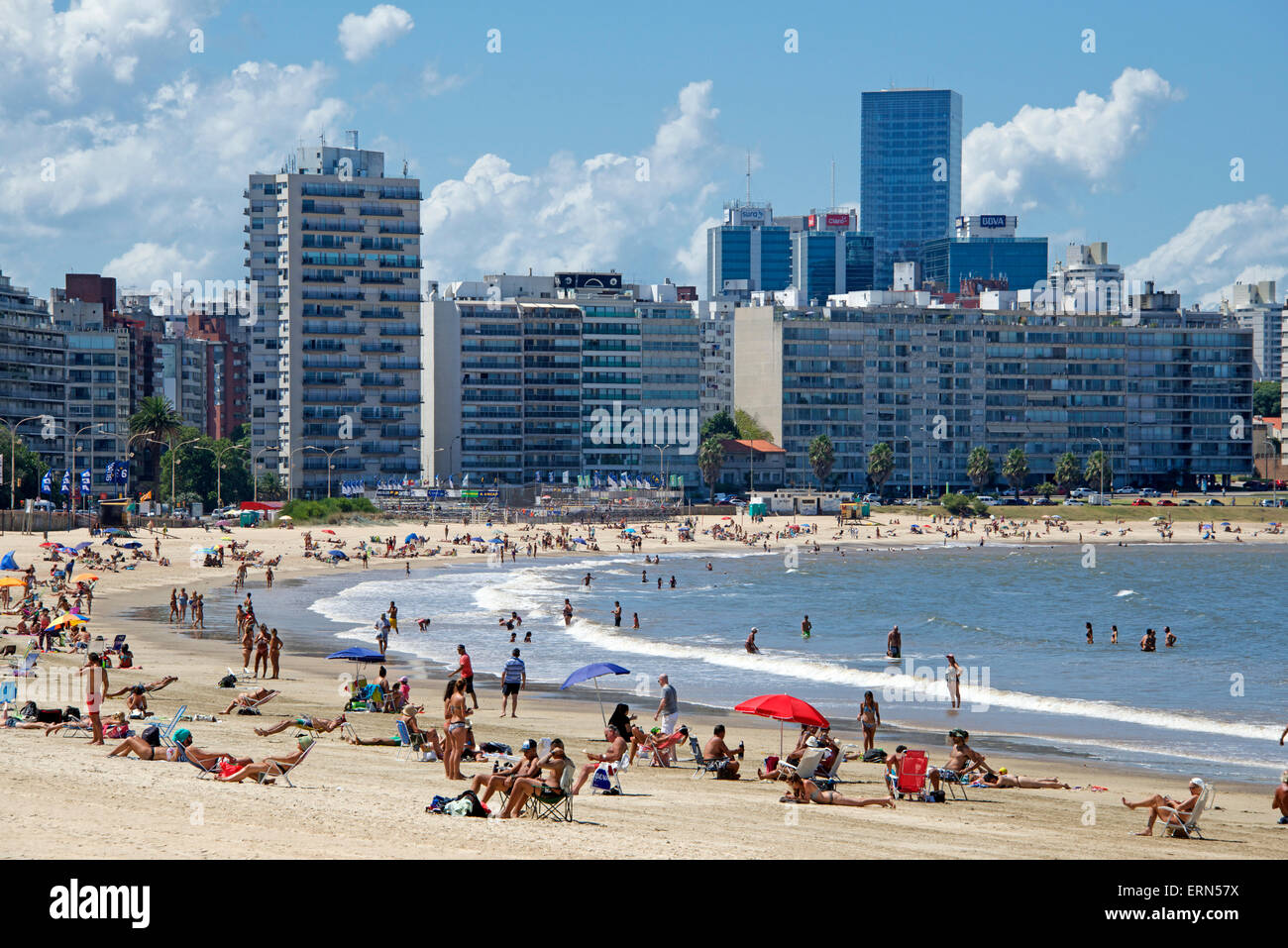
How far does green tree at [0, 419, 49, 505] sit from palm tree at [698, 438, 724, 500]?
2720 inches

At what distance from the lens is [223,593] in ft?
238

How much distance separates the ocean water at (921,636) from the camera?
36.1 meters

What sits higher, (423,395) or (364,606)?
(423,395)

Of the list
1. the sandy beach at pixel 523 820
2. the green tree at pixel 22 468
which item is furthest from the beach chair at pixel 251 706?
the green tree at pixel 22 468

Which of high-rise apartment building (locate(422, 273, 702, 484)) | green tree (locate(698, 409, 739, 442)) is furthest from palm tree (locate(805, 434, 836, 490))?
high-rise apartment building (locate(422, 273, 702, 484))

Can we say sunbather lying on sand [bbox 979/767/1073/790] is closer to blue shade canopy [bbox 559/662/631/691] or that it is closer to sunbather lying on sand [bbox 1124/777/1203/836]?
sunbather lying on sand [bbox 1124/777/1203/836]

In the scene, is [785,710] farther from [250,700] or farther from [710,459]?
[710,459]

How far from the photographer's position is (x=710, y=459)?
166 meters

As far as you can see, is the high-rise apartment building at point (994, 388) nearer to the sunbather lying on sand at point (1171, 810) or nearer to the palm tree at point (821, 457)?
the palm tree at point (821, 457)
